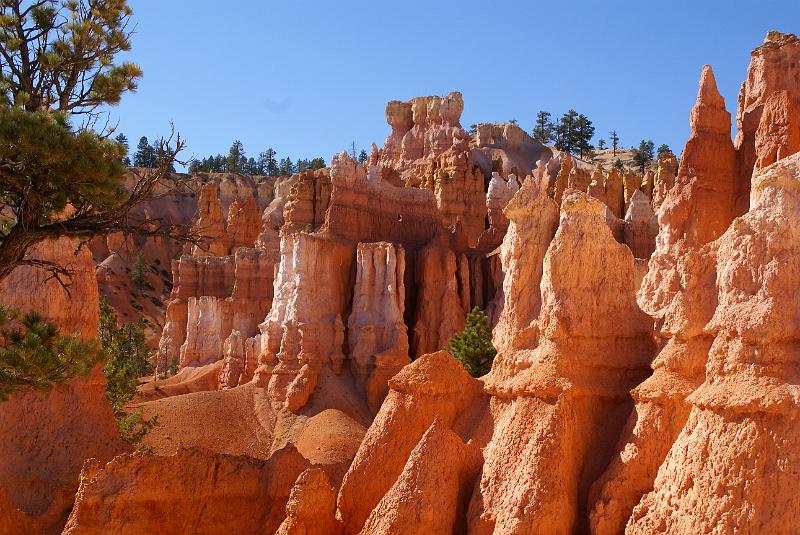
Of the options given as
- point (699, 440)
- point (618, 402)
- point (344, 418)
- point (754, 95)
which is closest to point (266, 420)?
point (344, 418)

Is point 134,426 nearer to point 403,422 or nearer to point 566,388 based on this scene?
point 403,422

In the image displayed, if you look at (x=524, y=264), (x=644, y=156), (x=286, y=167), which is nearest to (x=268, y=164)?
(x=286, y=167)

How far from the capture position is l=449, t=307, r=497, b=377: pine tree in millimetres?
33500

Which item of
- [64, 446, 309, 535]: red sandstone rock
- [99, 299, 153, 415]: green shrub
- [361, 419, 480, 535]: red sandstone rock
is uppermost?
[99, 299, 153, 415]: green shrub

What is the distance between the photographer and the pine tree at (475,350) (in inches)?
1319

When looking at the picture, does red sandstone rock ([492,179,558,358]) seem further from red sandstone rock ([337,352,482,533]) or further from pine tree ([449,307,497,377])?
pine tree ([449,307,497,377])

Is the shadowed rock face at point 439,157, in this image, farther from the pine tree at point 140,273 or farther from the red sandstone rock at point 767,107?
the red sandstone rock at point 767,107

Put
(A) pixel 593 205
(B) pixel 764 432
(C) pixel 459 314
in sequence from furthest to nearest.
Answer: (C) pixel 459 314 → (A) pixel 593 205 → (B) pixel 764 432

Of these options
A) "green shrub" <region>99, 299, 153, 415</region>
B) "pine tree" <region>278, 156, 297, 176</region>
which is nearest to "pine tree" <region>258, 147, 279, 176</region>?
"pine tree" <region>278, 156, 297, 176</region>

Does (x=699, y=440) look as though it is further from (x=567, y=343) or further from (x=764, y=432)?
(x=567, y=343)

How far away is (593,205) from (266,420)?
23.9 m

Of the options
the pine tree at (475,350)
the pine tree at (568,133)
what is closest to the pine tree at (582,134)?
the pine tree at (568,133)

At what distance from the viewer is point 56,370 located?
45.0ft

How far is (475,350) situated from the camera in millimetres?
33844
